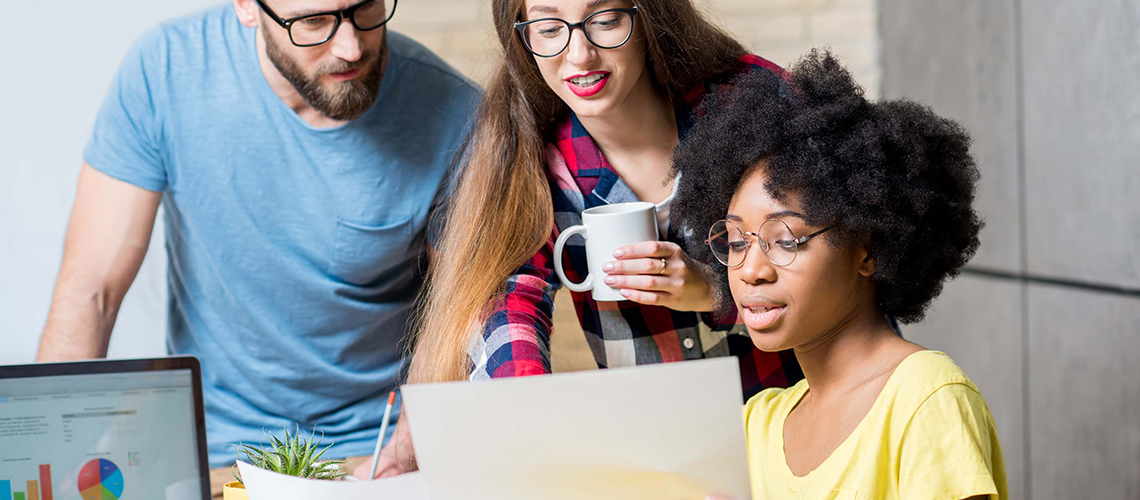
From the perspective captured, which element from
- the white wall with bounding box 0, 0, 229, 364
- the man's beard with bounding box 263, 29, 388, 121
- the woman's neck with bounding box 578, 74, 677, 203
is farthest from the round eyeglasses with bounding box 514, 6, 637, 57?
the white wall with bounding box 0, 0, 229, 364

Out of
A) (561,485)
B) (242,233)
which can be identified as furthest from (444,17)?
(561,485)

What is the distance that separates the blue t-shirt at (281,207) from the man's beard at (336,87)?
5cm

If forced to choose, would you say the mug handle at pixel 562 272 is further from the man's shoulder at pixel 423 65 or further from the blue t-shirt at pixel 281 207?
the man's shoulder at pixel 423 65

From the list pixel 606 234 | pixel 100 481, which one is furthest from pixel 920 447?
pixel 100 481

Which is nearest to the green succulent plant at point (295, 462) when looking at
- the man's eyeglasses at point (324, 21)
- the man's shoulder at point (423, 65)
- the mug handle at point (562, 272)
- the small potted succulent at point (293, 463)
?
the small potted succulent at point (293, 463)

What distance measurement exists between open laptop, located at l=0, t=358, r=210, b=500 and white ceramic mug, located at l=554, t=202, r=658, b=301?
0.54 metres

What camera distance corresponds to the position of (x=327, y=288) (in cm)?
191

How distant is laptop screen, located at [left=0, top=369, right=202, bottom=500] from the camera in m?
0.98

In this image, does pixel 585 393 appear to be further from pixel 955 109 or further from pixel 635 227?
pixel 955 109

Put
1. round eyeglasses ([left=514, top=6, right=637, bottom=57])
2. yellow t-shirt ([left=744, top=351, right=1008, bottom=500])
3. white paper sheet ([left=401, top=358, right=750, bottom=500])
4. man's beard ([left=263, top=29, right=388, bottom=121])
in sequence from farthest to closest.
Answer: man's beard ([left=263, top=29, right=388, bottom=121]), round eyeglasses ([left=514, top=6, right=637, bottom=57]), yellow t-shirt ([left=744, top=351, right=1008, bottom=500]), white paper sheet ([left=401, top=358, right=750, bottom=500])

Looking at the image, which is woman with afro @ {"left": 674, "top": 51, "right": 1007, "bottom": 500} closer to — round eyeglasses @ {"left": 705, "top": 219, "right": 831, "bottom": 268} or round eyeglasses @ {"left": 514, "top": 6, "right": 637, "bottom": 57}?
round eyeglasses @ {"left": 705, "top": 219, "right": 831, "bottom": 268}

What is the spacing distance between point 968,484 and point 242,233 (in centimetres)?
155

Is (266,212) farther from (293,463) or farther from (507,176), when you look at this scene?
(293,463)

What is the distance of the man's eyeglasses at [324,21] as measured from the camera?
159 cm
